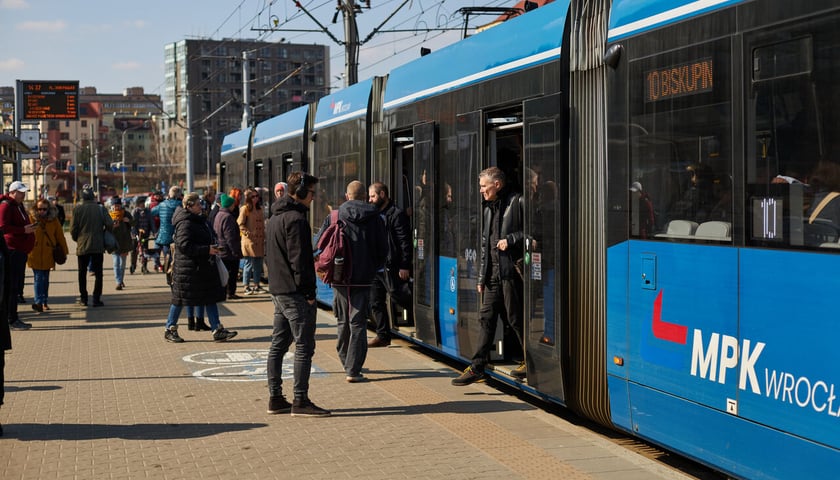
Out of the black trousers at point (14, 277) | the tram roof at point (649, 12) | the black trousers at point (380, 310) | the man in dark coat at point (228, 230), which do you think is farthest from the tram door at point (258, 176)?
the tram roof at point (649, 12)

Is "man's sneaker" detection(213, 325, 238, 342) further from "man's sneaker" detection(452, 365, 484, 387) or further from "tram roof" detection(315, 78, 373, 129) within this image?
"man's sneaker" detection(452, 365, 484, 387)

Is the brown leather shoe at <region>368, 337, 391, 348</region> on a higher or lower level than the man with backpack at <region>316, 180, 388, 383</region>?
lower

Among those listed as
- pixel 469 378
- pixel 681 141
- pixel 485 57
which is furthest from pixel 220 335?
pixel 681 141

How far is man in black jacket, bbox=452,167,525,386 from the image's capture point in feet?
27.7

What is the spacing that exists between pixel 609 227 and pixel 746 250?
56.8 inches

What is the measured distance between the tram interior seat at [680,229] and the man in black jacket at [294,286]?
9.39 ft

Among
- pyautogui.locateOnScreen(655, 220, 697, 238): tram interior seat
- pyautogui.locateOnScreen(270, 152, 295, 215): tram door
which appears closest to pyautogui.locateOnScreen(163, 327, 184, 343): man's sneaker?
pyautogui.locateOnScreen(270, 152, 295, 215): tram door

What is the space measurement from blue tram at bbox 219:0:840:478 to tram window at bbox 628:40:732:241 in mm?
12

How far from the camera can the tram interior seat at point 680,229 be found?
5871 millimetres

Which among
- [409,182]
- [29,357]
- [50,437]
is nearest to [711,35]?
[50,437]

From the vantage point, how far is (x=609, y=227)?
22.1ft

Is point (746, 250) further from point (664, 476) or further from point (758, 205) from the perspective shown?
point (664, 476)

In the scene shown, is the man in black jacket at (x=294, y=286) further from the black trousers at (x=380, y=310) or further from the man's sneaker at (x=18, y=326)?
the man's sneaker at (x=18, y=326)

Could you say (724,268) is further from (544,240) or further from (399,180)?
(399,180)
